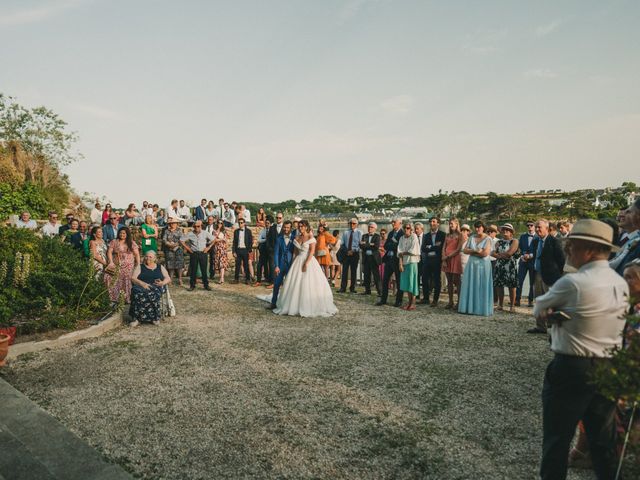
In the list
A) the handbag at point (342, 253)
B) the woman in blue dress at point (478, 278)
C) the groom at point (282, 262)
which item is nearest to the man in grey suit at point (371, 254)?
the handbag at point (342, 253)

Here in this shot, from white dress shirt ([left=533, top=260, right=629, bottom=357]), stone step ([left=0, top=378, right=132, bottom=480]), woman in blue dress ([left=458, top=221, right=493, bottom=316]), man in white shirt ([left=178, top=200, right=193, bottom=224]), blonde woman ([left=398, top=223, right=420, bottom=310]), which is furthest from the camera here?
man in white shirt ([left=178, top=200, right=193, bottom=224])

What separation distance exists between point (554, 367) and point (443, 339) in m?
4.43

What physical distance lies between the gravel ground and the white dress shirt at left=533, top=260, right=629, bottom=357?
134 cm

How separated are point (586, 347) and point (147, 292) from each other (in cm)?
732

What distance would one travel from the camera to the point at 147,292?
7.88 meters

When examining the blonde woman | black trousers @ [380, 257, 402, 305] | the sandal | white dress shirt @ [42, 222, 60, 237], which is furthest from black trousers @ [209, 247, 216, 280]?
the sandal

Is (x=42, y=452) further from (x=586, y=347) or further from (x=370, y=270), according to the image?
(x=370, y=270)

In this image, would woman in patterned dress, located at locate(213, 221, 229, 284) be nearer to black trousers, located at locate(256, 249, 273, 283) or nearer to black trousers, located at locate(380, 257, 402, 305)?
black trousers, located at locate(256, 249, 273, 283)

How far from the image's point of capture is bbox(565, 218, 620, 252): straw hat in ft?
8.19

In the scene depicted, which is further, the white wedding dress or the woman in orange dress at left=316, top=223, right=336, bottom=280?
the woman in orange dress at left=316, top=223, right=336, bottom=280

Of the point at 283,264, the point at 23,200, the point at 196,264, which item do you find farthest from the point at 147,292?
the point at 23,200

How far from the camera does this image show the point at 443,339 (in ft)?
22.6

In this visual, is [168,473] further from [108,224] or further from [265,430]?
[108,224]

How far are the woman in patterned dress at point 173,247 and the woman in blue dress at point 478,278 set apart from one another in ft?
27.5
